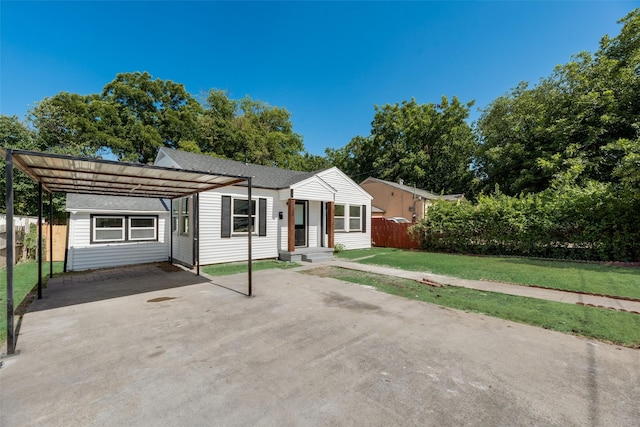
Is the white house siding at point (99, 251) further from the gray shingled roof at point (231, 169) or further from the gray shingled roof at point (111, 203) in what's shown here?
the gray shingled roof at point (231, 169)

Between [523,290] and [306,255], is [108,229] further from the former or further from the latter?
[523,290]

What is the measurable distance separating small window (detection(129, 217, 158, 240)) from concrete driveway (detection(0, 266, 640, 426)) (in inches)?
241

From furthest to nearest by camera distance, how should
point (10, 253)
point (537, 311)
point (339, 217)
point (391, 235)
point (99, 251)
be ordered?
1. point (391, 235)
2. point (339, 217)
3. point (99, 251)
4. point (537, 311)
5. point (10, 253)

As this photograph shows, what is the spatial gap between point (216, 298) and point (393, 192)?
64.1ft

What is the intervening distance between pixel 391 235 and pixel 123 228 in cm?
1307

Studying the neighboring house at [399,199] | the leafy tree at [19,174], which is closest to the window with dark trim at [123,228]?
the leafy tree at [19,174]

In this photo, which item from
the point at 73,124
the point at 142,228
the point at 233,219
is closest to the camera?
the point at 233,219

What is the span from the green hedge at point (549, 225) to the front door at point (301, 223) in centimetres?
646

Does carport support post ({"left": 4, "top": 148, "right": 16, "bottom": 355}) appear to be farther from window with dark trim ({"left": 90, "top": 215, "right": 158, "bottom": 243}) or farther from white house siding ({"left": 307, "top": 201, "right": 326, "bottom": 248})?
white house siding ({"left": 307, "top": 201, "right": 326, "bottom": 248})

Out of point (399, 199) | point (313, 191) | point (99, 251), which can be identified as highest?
point (399, 199)

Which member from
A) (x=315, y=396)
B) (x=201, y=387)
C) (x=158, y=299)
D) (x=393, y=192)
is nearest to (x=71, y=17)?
(x=158, y=299)

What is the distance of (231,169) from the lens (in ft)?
38.2

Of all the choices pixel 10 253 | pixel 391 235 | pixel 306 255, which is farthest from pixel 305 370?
pixel 391 235

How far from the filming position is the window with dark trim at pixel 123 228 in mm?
9797
